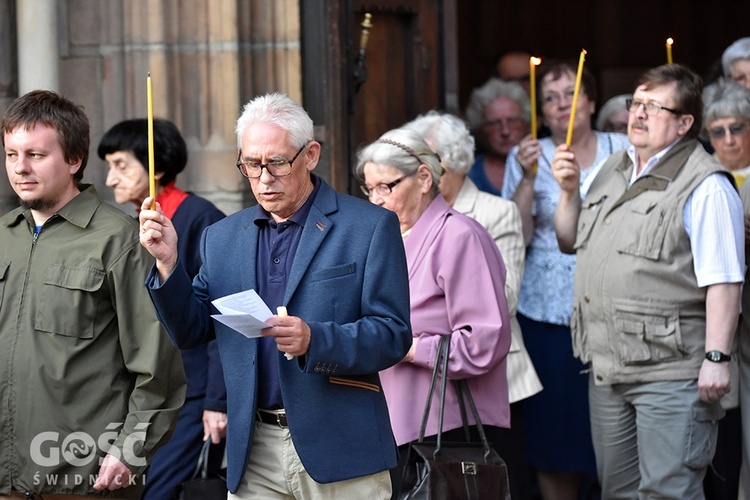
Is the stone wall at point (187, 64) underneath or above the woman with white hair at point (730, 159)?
above

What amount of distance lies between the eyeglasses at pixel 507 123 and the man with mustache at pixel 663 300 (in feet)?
5.37

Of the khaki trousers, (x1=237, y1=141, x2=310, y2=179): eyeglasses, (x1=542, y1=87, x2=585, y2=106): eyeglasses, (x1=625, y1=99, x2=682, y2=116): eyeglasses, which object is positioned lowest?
the khaki trousers

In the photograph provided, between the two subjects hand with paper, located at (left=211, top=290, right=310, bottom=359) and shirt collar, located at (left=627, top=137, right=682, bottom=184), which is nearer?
hand with paper, located at (left=211, top=290, right=310, bottom=359)

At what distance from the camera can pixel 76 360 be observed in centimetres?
373

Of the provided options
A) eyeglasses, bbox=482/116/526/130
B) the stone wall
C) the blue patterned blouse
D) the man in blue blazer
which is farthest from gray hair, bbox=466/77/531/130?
the man in blue blazer

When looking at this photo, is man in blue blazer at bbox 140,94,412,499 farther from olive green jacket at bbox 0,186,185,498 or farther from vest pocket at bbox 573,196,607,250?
vest pocket at bbox 573,196,607,250

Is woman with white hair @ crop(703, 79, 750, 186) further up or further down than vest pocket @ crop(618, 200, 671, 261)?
further up

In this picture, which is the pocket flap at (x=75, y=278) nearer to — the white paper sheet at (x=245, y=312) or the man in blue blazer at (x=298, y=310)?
the man in blue blazer at (x=298, y=310)

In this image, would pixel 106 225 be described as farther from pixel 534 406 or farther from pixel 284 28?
pixel 534 406

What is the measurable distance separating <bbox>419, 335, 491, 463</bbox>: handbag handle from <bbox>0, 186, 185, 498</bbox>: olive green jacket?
33.5 inches

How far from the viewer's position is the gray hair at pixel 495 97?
6715mm

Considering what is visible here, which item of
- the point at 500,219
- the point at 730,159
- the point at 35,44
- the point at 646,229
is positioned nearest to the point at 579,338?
the point at 646,229

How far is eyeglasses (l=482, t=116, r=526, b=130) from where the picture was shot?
21.9 ft

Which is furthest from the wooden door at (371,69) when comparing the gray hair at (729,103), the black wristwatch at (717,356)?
the black wristwatch at (717,356)
